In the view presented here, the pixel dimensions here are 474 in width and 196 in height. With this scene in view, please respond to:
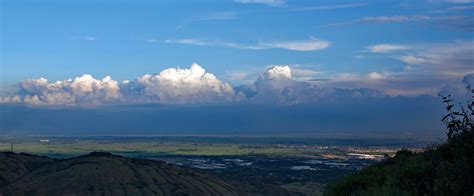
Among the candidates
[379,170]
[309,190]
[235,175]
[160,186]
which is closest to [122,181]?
[160,186]

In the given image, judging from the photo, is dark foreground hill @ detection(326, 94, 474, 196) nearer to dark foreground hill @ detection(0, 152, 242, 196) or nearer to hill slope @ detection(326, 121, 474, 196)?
hill slope @ detection(326, 121, 474, 196)

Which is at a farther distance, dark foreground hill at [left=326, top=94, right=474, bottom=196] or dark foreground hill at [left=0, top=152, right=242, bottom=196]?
dark foreground hill at [left=0, top=152, right=242, bottom=196]

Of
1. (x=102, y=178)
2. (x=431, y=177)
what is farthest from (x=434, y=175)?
(x=102, y=178)

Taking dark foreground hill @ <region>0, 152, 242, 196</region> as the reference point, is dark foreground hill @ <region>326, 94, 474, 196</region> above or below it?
above

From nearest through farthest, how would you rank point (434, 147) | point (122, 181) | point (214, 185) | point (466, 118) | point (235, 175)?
point (466, 118), point (434, 147), point (122, 181), point (214, 185), point (235, 175)

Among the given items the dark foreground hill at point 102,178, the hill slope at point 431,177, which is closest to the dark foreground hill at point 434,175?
the hill slope at point 431,177

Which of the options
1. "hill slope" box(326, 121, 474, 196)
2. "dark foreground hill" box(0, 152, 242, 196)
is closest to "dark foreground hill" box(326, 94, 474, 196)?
"hill slope" box(326, 121, 474, 196)

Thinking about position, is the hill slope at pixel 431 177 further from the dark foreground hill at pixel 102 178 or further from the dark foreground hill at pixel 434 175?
the dark foreground hill at pixel 102 178

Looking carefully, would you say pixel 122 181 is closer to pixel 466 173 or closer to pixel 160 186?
pixel 160 186

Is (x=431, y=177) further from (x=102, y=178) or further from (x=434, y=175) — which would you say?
(x=102, y=178)
